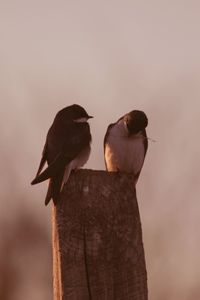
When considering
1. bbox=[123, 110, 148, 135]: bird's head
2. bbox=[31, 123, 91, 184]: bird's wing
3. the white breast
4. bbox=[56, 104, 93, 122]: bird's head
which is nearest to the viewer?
bbox=[31, 123, 91, 184]: bird's wing

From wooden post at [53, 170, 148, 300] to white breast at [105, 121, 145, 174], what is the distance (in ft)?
9.94

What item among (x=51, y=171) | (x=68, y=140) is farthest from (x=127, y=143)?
(x=51, y=171)

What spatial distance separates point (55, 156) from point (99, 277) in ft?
6.91

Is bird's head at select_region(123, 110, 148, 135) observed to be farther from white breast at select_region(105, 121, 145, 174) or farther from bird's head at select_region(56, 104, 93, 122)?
bird's head at select_region(56, 104, 93, 122)

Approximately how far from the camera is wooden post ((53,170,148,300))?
9.37 feet

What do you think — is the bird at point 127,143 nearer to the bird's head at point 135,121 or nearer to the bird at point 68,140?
the bird's head at point 135,121

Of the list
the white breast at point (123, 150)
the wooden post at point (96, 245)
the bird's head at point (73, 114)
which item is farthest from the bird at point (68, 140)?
the wooden post at point (96, 245)

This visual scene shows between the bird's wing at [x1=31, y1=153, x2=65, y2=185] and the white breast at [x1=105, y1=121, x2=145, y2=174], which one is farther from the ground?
the bird's wing at [x1=31, y1=153, x2=65, y2=185]

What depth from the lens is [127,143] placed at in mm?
6266

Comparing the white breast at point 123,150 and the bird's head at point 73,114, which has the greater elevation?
the bird's head at point 73,114

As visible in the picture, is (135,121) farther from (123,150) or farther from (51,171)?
(51,171)

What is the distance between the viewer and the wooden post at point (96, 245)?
286 cm

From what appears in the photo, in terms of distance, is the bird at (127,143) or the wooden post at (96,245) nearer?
the wooden post at (96,245)

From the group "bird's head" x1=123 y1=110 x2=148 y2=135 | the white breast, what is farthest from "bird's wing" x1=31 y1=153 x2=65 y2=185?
"bird's head" x1=123 y1=110 x2=148 y2=135
